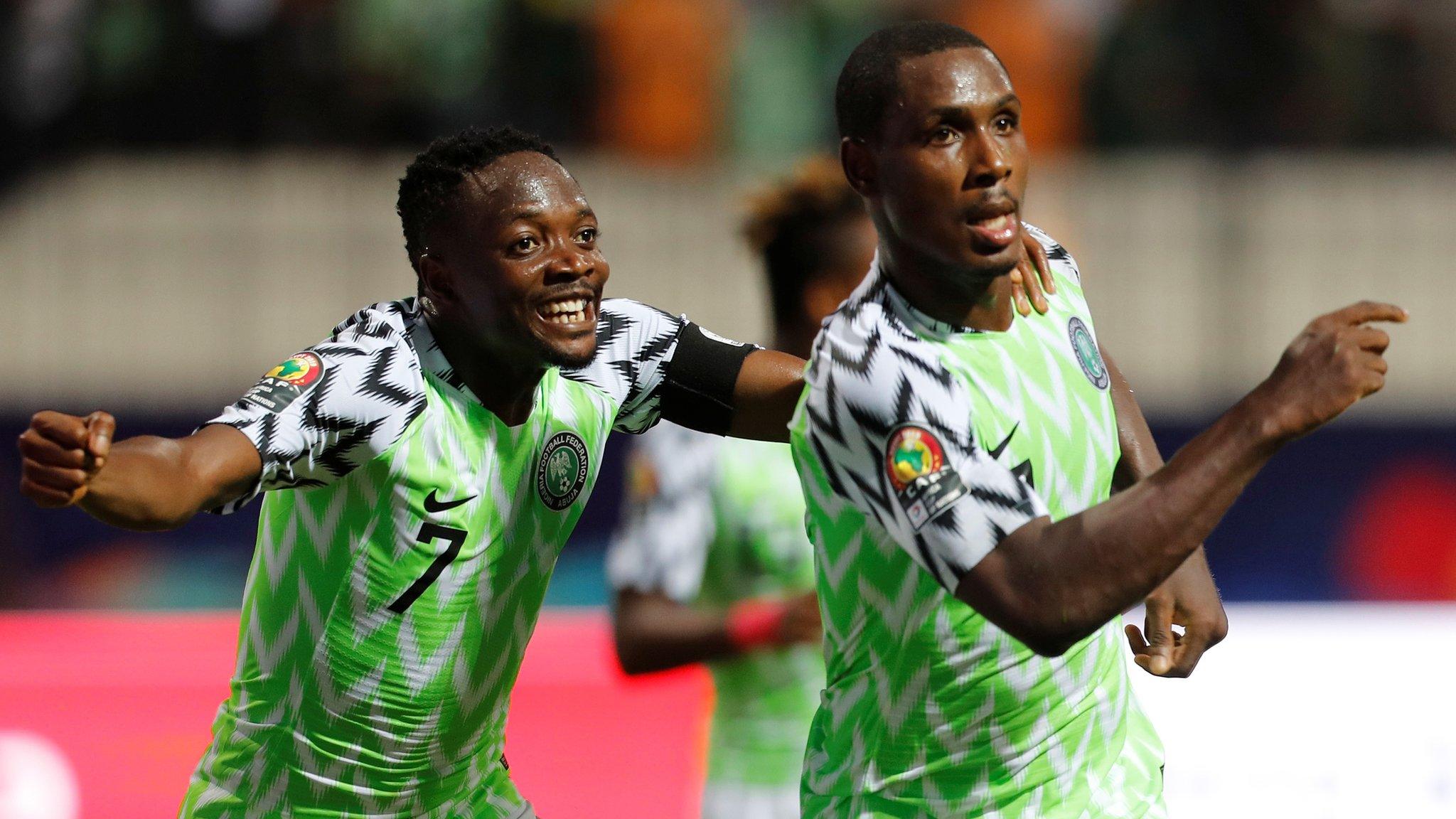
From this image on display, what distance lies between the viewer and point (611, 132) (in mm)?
11578

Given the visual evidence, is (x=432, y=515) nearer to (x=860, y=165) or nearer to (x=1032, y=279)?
(x=860, y=165)

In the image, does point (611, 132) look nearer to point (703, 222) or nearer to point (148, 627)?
point (703, 222)

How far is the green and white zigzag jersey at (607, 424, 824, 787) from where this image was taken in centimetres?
496

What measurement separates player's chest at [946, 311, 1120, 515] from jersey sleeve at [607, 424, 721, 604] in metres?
1.70

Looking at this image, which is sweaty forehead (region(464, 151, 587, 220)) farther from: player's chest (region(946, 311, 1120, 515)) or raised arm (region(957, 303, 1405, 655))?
raised arm (region(957, 303, 1405, 655))

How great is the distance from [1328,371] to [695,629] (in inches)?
90.0

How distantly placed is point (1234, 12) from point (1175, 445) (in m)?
2.64

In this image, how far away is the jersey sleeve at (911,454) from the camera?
123 inches

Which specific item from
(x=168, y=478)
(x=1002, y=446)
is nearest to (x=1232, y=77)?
(x=1002, y=446)

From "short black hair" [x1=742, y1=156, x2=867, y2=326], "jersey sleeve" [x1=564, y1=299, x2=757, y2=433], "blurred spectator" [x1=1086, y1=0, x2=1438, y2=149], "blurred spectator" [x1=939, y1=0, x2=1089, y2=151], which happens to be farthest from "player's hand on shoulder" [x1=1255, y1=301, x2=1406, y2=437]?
"blurred spectator" [x1=1086, y1=0, x2=1438, y2=149]

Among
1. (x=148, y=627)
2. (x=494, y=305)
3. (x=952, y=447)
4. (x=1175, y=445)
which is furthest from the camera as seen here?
(x=1175, y=445)

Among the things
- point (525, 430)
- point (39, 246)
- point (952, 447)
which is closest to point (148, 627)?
point (525, 430)

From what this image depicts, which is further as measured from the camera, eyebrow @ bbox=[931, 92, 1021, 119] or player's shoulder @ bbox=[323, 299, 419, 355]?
player's shoulder @ bbox=[323, 299, 419, 355]

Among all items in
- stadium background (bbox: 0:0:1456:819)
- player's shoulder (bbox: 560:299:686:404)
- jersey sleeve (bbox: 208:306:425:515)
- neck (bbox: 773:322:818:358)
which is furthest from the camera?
stadium background (bbox: 0:0:1456:819)
